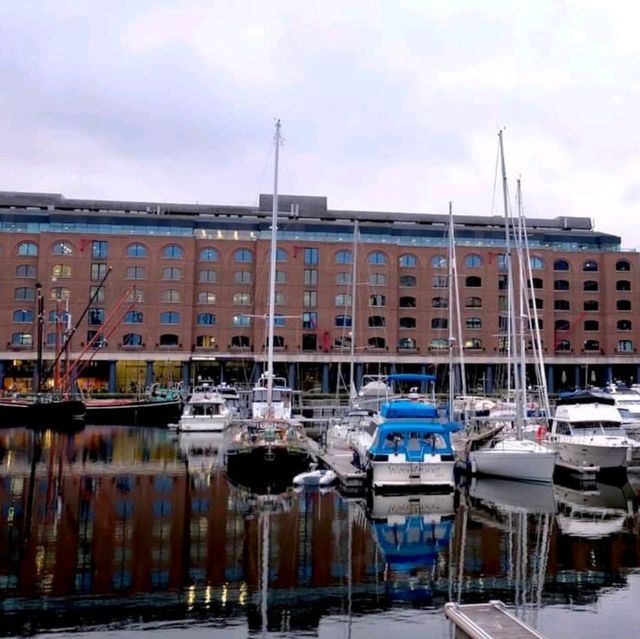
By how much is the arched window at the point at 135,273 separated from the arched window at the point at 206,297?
23.0 ft

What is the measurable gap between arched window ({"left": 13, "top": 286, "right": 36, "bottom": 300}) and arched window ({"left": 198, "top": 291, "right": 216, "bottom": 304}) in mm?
19455

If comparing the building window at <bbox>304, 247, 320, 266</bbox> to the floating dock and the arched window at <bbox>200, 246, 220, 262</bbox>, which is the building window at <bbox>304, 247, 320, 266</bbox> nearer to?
the arched window at <bbox>200, 246, 220, 262</bbox>

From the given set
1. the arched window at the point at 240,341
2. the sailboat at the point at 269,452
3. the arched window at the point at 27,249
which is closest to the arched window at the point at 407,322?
the arched window at the point at 240,341

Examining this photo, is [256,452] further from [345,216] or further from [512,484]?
[345,216]

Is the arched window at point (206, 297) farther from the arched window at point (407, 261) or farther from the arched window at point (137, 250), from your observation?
the arched window at point (407, 261)

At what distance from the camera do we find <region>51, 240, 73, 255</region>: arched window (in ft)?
272

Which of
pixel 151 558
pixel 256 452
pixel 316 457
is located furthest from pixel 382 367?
pixel 151 558

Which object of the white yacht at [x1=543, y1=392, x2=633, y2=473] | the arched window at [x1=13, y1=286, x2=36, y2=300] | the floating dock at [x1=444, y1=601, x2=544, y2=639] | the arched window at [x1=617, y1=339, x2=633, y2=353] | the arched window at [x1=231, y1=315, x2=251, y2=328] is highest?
the arched window at [x1=13, y1=286, x2=36, y2=300]

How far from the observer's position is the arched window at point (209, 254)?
85750mm

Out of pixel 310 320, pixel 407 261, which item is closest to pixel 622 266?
pixel 407 261

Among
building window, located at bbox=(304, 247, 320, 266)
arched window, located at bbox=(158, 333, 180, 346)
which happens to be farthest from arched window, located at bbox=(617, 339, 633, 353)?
arched window, located at bbox=(158, 333, 180, 346)

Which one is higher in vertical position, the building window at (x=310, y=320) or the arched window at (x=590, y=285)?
the arched window at (x=590, y=285)

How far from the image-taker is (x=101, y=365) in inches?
3415

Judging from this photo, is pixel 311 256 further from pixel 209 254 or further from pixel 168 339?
pixel 168 339
